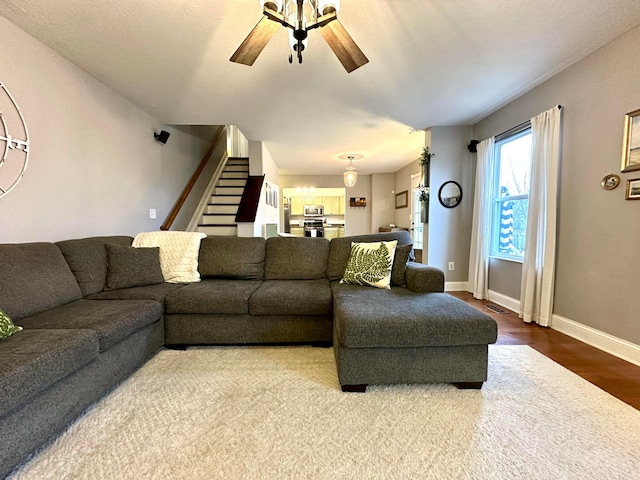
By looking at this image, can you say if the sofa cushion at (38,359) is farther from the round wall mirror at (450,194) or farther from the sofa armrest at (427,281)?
the round wall mirror at (450,194)

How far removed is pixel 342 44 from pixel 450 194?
9.50ft

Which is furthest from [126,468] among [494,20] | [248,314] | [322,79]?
[494,20]

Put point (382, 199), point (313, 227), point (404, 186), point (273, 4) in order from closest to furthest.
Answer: point (273, 4) < point (404, 186) < point (382, 199) < point (313, 227)

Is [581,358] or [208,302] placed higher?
[208,302]

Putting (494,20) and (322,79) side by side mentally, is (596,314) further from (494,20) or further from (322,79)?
(322,79)

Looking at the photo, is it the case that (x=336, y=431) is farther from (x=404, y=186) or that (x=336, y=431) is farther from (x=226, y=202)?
(x=404, y=186)

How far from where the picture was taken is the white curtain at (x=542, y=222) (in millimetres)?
2479

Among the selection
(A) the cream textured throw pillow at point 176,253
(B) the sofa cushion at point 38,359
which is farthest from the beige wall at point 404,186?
(B) the sofa cushion at point 38,359

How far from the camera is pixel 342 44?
1.62m

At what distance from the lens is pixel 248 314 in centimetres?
205

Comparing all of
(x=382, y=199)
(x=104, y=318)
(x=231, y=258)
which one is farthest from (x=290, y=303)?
(x=382, y=199)

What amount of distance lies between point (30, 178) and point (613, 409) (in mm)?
4050

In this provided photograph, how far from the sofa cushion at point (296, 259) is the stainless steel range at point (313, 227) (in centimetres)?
632

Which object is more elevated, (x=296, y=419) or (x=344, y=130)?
(x=344, y=130)
